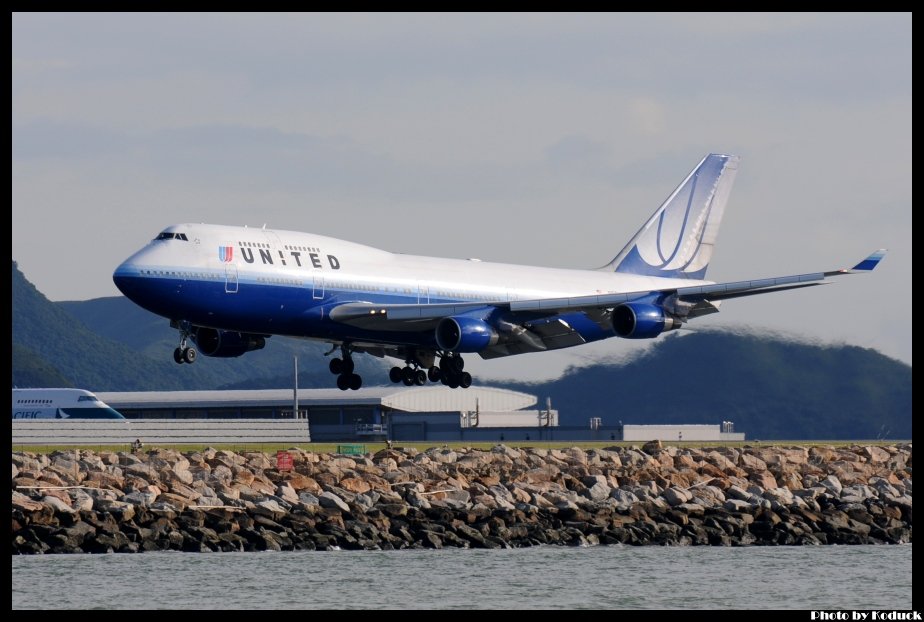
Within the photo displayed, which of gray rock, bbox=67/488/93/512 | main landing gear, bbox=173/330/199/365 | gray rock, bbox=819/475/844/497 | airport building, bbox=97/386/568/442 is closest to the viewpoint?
gray rock, bbox=67/488/93/512

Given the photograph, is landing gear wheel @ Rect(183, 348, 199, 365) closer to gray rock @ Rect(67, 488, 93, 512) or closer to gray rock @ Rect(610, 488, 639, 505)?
gray rock @ Rect(67, 488, 93, 512)

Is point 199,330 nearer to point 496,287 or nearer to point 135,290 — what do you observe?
point 135,290

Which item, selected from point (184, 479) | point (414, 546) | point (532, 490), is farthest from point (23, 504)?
point (532, 490)

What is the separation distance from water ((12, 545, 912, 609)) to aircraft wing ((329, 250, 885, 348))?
42.1 ft

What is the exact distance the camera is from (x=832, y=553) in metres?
49.6

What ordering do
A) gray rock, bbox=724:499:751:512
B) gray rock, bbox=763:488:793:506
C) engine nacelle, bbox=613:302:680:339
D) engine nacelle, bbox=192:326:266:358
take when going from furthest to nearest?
engine nacelle, bbox=613:302:680:339, engine nacelle, bbox=192:326:266:358, gray rock, bbox=763:488:793:506, gray rock, bbox=724:499:751:512

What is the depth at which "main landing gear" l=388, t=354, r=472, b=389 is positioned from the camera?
65375mm

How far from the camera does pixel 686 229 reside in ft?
265

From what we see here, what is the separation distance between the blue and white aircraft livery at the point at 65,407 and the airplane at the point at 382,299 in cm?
4841

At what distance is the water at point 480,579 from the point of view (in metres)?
40.3

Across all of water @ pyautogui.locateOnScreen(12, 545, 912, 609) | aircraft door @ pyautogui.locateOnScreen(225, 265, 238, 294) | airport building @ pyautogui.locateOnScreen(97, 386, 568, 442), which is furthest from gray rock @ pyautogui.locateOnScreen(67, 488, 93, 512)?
airport building @ pyautogui.locateOnScreen(97, 386, 568, 442)

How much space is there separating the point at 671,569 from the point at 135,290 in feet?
67.4

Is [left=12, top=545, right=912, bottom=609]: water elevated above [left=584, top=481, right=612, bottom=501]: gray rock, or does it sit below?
below

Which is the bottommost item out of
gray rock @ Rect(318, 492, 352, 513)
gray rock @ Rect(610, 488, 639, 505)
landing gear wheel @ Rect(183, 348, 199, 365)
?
gray rock @ Rect(610, 488, 639, 505)
